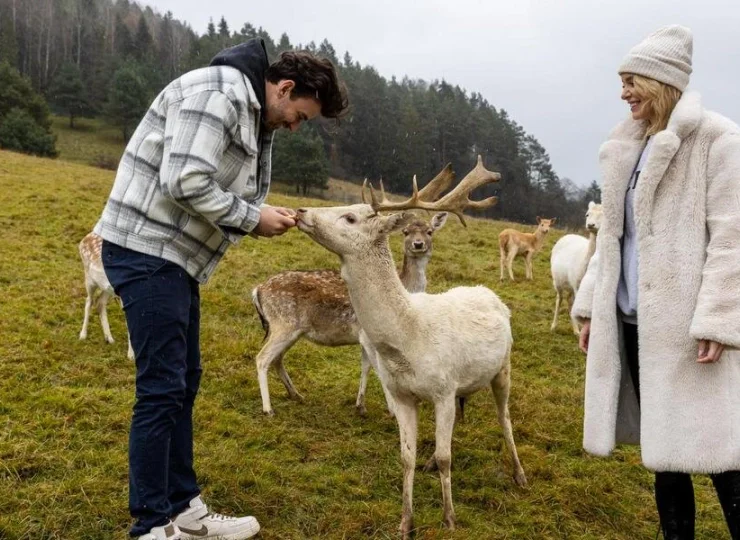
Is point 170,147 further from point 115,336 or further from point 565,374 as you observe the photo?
point 565,374

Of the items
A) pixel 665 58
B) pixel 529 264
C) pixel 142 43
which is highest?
pixel 142 43

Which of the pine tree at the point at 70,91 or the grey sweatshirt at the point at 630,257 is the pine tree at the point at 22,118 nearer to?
the pine tree at the point at 70,91

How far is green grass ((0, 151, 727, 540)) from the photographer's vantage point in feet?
12.2

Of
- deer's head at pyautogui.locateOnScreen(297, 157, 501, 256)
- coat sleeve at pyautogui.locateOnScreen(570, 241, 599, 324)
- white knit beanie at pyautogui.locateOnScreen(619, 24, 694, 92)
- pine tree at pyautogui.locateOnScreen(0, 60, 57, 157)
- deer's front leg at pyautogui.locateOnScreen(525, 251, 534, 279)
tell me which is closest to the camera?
white knit beanie at pyautogui.locateOnScreen(619, 24, 694, 92)

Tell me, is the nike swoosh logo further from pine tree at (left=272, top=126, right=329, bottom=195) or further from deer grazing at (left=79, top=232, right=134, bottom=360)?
pine tree at (left=272, top=126, right=329, bottom=195)

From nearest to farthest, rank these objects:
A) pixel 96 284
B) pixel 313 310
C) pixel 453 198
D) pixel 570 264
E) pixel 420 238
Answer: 1. pixel 453 198
2. pixel 313 310
3. pixel 420 238
4. pixel 96 284
5. pixel 570 264

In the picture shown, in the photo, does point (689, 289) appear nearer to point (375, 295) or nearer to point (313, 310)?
point (375, 295)

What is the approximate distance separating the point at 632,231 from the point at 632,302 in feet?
1.06

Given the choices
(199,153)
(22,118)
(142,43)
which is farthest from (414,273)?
(142,43)

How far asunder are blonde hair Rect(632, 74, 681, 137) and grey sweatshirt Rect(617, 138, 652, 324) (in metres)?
0.12

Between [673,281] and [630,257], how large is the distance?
266 millimetres

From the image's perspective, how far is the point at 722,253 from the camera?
7.80 ft

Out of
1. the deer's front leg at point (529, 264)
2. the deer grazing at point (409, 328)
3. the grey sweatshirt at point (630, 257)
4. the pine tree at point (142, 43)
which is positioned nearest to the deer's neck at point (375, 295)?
the deer grazing at point (409, 328)

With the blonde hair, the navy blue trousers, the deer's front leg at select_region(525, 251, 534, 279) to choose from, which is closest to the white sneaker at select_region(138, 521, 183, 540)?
the navy blue trousers
